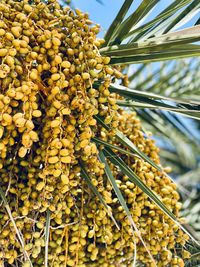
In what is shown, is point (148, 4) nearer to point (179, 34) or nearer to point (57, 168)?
point (179, 34)

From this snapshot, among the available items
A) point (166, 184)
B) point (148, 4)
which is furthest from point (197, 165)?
point (148, 4)

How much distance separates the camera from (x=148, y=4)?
2.05 m

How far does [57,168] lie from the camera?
5.88ft

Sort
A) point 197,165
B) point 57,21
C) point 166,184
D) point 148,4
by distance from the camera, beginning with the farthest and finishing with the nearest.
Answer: point 197,165, point 166,184, point 148,4, point 57,21

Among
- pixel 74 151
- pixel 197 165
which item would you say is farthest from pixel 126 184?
pixel 197 165

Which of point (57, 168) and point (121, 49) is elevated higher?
point (121, 49)

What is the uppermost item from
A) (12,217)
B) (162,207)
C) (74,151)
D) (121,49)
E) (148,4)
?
(148,4)

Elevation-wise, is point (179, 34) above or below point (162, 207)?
above

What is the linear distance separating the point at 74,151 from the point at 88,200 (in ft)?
0.83

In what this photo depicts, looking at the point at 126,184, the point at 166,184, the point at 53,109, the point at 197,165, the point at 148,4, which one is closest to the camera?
the point at 53,109

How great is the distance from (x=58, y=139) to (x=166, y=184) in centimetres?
74

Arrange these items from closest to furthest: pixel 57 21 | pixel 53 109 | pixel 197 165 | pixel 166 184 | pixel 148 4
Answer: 1. pixel 53 109
2. pixel 57 21
3. pixel 148 4
4. pixel 166 184
5. pixel 197 165

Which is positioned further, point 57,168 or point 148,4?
point 148,4

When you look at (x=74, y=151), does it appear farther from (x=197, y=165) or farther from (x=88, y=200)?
(x=197, y=165)
